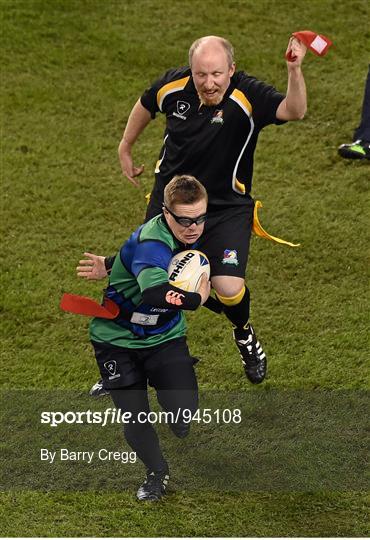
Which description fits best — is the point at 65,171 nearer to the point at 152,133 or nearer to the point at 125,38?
the point at 152,133

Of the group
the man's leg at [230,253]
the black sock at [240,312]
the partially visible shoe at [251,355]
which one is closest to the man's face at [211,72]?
the man's leg at [230,253]

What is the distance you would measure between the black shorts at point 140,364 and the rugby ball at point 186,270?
512 mm

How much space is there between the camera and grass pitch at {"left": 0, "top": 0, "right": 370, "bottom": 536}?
762 centimetres

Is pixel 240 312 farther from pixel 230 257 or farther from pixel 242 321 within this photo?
pixel 230 257

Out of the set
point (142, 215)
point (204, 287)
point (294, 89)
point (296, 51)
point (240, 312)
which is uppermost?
point (296, 51)

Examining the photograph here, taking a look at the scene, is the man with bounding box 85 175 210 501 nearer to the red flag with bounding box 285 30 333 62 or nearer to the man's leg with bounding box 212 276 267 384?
the man's leg with bounding box 212 276 267 384

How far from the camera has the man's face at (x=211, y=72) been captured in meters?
7.68

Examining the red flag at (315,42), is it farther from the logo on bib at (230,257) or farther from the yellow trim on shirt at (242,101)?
the logo on bib at (230,257)

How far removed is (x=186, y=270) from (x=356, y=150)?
490cm

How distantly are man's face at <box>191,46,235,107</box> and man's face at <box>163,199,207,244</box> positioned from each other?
1069mm


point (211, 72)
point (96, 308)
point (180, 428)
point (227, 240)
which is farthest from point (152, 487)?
point (211, 72)

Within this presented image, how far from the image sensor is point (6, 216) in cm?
1126

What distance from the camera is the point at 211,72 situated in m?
7.72

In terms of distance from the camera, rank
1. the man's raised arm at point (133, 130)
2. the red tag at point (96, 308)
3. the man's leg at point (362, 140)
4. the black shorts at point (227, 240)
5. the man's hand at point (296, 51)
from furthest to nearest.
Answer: the man's leg at point (362, 140) < the man's raised arm at point (133, 130) < the black shorts at point (227, 240) < the man's hand at point (296, 51) < the red tag at point (96, 308)
